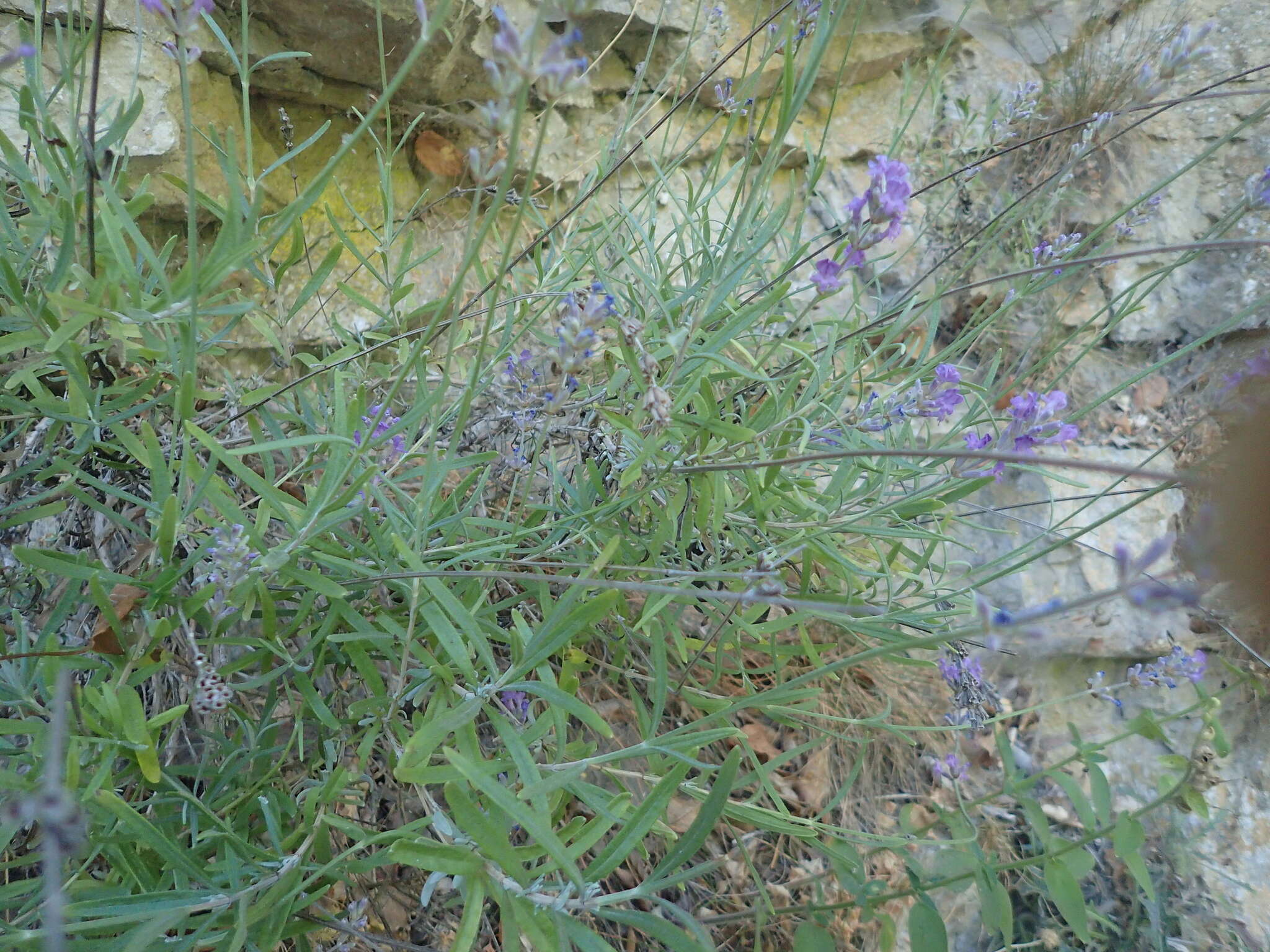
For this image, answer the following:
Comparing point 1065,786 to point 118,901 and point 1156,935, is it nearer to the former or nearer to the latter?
point 1156,935

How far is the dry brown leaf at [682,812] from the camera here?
1874 mm

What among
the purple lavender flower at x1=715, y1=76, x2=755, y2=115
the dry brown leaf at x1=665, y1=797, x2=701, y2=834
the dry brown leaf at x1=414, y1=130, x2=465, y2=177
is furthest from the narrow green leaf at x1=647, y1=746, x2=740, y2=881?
the dry brown leaf at x1=414, y1=130, x2=465, y2=177

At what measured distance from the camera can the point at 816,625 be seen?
6.41ft

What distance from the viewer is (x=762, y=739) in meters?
2.10

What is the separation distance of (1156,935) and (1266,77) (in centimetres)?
293

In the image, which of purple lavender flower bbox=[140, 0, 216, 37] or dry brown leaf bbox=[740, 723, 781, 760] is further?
dry brown leaf bbox=[740, 723, 781, 760]

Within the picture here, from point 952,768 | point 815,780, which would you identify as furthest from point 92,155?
point 815,780

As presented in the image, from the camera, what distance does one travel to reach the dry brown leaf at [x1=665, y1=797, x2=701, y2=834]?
187cm

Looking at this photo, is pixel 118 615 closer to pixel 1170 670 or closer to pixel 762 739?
pixel 762 739

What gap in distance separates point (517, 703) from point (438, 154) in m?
1.78

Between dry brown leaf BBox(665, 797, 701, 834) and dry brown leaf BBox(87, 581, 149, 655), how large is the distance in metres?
1.25

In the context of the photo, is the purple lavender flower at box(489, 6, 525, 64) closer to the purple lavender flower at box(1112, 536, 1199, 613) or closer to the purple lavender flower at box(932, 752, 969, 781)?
the purple lavender flower at box(1112, 536, 1199, 613)

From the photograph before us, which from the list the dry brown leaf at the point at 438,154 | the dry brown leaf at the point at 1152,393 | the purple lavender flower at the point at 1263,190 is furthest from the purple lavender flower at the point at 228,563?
the dry brown leaf at the point at 1152,393

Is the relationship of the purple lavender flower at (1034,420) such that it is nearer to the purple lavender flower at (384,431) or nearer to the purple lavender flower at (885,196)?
the purple lavender flower at (885,196)
